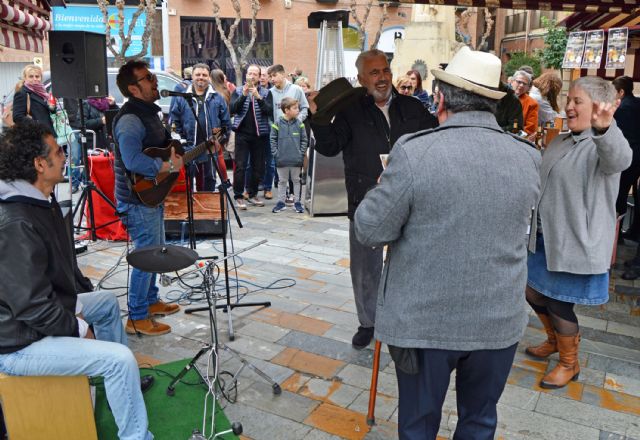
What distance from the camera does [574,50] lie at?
804 centimetres

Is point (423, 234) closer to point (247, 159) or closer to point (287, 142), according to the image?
point (287, 142)

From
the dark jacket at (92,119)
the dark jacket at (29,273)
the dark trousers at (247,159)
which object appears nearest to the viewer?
the dark jacket at (29,273)

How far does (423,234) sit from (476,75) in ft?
1.97

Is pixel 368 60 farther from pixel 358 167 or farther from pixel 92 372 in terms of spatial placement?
pixel 92 372

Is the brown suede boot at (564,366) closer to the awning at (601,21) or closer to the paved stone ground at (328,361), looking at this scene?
the paved stone ground at (328,361)

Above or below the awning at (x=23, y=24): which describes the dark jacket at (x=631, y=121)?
below

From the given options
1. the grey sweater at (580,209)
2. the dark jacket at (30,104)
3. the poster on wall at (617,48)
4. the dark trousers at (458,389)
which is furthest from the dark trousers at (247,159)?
the dark trousers at (458,389)

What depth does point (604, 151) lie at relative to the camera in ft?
9.75

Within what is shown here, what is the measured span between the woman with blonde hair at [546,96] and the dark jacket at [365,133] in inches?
194

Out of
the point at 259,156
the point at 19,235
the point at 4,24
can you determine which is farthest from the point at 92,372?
the point at 259,156

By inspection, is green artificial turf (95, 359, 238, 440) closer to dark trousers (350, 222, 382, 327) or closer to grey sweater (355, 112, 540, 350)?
dark trousers (350, 222, 382, 327)

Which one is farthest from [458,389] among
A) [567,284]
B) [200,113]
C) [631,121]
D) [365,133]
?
[200,113]

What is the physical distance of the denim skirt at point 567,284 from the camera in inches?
132

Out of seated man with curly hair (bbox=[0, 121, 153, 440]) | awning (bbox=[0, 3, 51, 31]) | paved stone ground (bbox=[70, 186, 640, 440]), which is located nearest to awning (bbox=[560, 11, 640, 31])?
→ paved stone ground (bbox=[70, 186, 640, 440])
